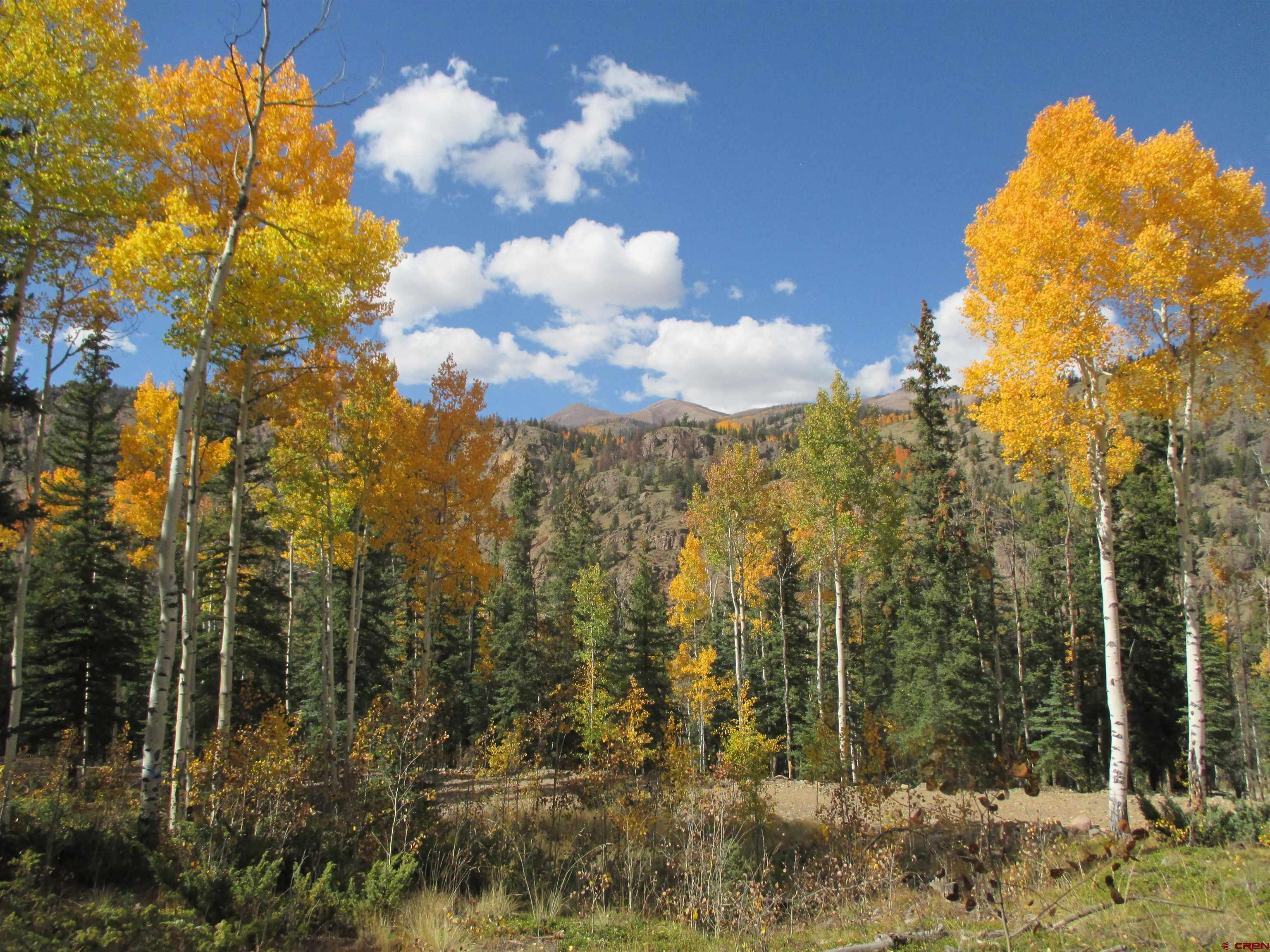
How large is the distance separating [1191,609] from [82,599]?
24.2 metres

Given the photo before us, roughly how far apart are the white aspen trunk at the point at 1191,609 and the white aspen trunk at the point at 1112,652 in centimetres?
79

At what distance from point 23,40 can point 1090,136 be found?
13065 millimetres

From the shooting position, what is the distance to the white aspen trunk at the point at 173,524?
5.90 meters

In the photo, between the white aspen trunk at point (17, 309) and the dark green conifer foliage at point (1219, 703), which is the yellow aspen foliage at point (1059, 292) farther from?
the dark green conifer foliage at point (1219, 703)

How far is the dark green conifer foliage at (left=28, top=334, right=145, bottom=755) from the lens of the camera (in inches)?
647

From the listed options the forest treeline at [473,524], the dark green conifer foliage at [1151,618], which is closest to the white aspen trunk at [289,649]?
the forest treeline at [473,524]

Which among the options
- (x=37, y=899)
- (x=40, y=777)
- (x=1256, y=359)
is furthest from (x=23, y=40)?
(x=1256, y=359)

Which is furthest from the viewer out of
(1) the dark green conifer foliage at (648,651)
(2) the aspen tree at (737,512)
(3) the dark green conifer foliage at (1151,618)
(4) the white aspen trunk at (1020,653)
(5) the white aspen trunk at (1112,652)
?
(1) the dark green conifer foliage at (648,651)

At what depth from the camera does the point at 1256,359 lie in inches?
338

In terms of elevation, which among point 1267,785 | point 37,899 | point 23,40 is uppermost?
point 23,40

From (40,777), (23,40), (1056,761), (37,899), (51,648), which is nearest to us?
(37,899)

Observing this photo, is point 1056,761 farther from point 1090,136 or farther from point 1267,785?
point 1090,136

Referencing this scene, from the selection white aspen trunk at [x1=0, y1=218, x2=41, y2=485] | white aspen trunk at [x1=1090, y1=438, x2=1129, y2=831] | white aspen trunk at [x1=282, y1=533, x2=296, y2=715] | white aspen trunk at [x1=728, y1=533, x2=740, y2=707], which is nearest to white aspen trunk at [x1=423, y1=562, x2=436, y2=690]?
white aspen trunk at [x1=282, y1=533, x2=296, y2=715]

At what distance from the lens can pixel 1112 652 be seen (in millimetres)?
8562
